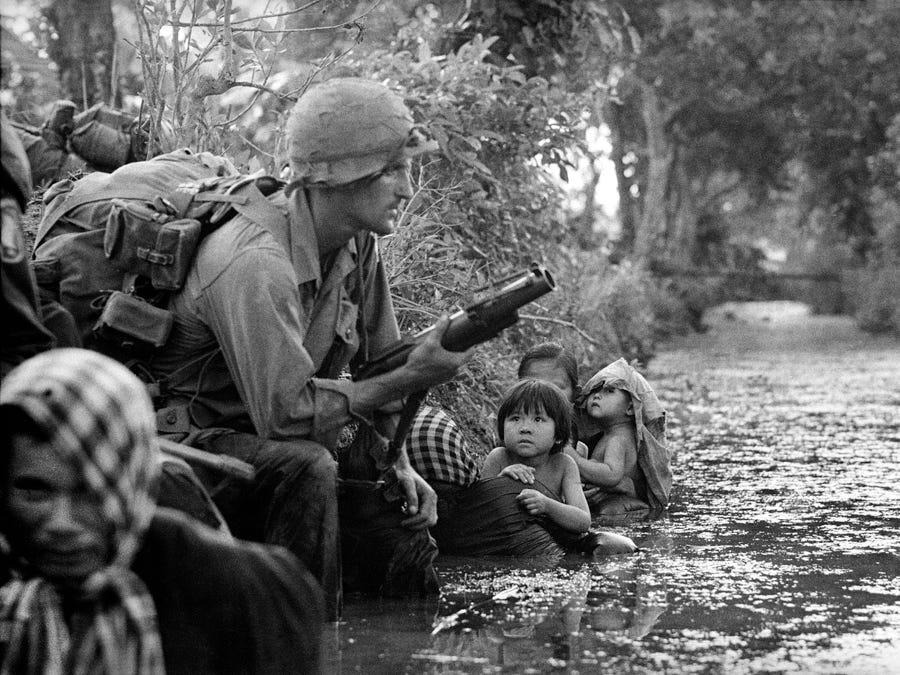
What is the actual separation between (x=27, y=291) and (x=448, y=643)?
179cm

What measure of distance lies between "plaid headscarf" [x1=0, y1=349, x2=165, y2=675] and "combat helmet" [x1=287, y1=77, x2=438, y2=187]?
5.97 ft

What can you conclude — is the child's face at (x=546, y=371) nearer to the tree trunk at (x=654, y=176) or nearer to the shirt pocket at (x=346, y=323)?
the shirt pocket at (x=346, y=323)

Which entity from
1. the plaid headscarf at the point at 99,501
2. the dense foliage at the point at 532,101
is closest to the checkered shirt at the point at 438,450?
the dense foliage at the point at 532,101

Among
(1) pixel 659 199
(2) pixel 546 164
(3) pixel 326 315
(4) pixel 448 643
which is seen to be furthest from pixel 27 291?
(1) pixel 659 199

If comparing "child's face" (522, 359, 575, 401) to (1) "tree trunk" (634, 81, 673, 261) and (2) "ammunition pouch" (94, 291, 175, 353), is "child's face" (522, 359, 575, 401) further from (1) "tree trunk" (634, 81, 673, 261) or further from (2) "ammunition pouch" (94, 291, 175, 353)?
(1) "tree trunk" (634, 81, 673, 261)

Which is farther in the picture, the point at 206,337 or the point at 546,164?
the point at 546,164

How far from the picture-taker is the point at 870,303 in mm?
31531

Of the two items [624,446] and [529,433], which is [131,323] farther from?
[624,446]

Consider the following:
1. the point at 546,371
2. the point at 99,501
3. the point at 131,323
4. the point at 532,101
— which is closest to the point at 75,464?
the point at 99,501

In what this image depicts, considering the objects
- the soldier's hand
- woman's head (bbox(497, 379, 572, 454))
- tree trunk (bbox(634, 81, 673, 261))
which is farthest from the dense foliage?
the soldier's hand

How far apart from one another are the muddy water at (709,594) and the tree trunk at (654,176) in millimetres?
21836

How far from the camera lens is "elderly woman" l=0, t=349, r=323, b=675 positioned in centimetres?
275

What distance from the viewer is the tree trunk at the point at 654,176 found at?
3186 centimetres

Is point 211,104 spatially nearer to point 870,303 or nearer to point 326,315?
point 326,315
